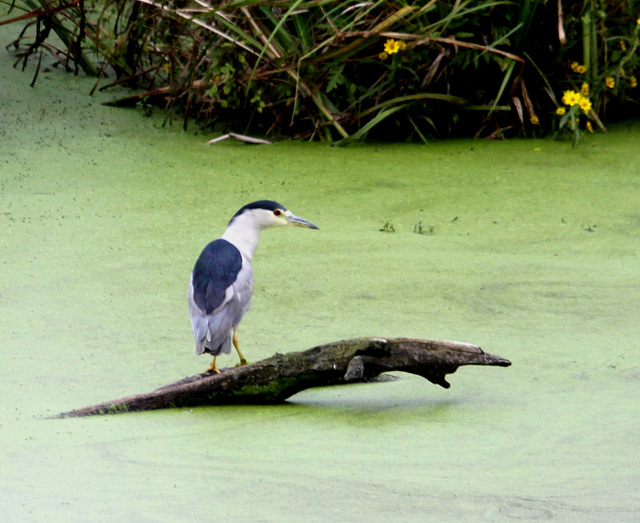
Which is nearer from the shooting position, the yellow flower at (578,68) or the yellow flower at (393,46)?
the yellow flower at (393,46)

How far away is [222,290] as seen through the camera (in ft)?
7.36

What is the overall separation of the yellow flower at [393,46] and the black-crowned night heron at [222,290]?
5.09 feet

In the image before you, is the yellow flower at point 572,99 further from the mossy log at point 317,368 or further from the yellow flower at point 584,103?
the mossy log at point 317,368

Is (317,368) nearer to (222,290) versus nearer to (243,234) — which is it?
(222,290)

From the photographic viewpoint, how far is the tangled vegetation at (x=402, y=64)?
3963 mm

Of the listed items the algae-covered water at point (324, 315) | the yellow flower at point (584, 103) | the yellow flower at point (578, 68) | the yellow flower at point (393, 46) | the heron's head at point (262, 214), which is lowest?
the algae-covered water at point (324, 315)

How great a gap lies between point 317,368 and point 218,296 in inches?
13.9

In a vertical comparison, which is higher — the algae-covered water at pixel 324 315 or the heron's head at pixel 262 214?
the heron's head at pixel 262 214

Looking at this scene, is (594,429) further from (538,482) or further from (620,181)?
(620,181)

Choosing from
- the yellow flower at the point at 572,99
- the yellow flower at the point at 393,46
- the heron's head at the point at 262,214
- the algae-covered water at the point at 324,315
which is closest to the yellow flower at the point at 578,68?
the yellow flower at the point at 572,99

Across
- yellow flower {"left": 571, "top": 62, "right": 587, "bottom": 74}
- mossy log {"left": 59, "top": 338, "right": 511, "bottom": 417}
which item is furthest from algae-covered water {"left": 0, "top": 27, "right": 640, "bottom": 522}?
yellow flower {"left": 571, "top": 62, "right": 587, "bottom": 74}

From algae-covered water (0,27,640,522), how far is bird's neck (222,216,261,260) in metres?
0.18

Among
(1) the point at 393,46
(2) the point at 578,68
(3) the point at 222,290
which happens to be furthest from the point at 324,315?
(2) the point at 578,68

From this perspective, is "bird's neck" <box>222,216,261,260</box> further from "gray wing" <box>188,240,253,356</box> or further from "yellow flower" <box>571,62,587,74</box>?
"yellow flower" <box>571,62,587,74</box>
